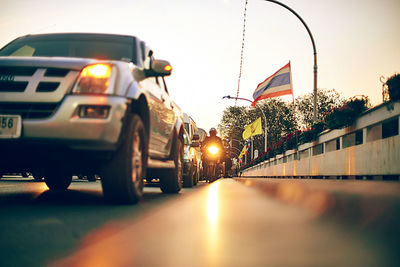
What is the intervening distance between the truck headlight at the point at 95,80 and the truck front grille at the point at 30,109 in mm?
290

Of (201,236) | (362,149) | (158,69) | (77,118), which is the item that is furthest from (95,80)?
(362,149)

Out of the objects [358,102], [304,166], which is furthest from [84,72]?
[304,166]

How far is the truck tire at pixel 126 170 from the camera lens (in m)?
5.34

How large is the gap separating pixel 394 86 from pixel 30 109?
29.5 ft

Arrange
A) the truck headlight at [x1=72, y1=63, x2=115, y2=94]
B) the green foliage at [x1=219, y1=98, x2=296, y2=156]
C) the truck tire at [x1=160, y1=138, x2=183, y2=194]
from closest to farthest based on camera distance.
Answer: the truck headlight at [x1=72, y1=63, x2=115, y2=94] → the truck tire at [x1=160, y1=138, x2=183, y2=194] → the green foliage at [x1=219, y1=98, x2=296, y2=156]

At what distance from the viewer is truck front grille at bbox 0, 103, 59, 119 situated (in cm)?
508

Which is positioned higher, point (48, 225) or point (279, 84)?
point (279, 84)

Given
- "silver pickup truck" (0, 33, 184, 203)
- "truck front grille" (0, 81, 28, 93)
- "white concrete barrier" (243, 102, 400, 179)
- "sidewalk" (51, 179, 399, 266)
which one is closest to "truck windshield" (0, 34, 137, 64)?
"silver pickup truck" (0, 33, 184, 203)

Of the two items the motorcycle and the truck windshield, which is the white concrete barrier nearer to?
the motorcycle

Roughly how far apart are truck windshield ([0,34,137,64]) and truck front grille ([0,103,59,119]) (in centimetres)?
173

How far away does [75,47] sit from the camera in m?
6.96

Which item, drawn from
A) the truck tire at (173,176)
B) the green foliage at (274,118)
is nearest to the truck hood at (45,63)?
the truck tire at (173,176)

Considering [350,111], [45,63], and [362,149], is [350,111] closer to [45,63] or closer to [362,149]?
[362,149]

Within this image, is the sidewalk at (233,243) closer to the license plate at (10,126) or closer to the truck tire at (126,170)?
the truck tire at (126,170)
